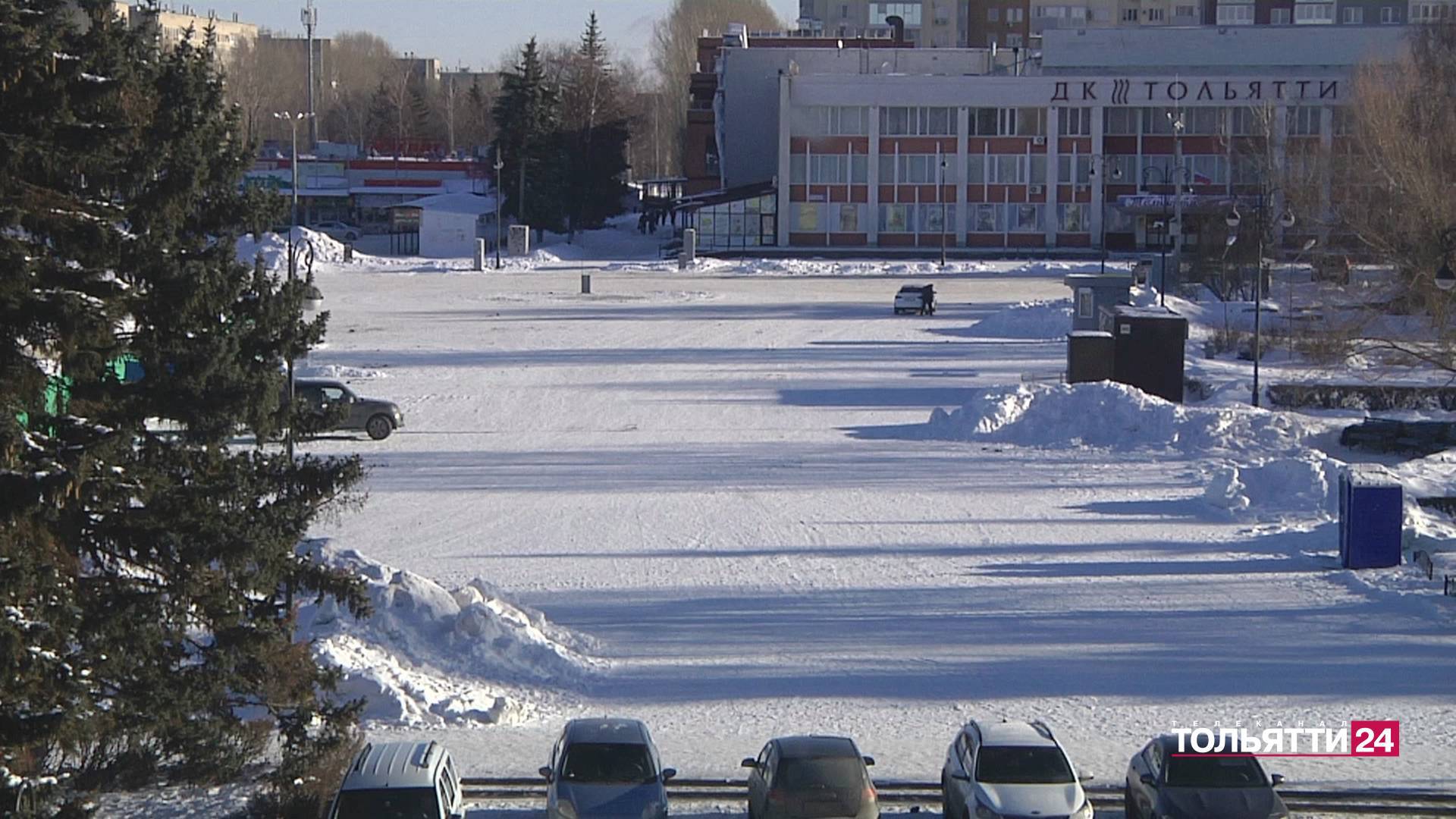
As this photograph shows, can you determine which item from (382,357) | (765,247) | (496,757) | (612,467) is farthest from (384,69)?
(496,757)

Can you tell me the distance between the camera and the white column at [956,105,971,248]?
85.8m

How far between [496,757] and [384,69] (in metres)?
162

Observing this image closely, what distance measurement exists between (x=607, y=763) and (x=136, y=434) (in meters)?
4.37

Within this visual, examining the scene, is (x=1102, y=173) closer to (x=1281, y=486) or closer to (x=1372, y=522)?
(x=1281, y=486)

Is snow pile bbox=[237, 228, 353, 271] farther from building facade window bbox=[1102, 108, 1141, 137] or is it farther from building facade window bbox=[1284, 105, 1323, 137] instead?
building facade window bbox=[1284, 105, 1323, 137]

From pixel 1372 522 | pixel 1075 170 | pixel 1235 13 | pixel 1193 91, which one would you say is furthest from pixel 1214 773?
pixel 1235 13

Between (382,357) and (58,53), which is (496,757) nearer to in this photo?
(58,53)

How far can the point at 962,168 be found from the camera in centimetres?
8612

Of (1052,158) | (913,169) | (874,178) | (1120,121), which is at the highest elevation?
(1120,121)

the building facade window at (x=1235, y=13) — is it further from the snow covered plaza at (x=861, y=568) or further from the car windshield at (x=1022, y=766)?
the car windshield at (x=1022, y=766)

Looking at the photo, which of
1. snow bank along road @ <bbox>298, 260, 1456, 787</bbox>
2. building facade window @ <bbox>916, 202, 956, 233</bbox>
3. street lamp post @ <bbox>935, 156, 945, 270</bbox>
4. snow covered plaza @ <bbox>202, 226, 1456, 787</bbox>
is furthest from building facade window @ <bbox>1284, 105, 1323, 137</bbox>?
snow bank along road @ <bbox>298, 260, 1456, 787</bbox>

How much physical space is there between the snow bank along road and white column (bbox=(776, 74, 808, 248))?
4834 cm

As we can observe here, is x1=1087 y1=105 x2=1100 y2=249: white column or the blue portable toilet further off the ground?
x1=1087 y1=105 x2=1100 y2=249: white column

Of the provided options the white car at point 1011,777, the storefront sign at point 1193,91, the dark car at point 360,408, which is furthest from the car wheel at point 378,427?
the storefront sign at point 1193,91
